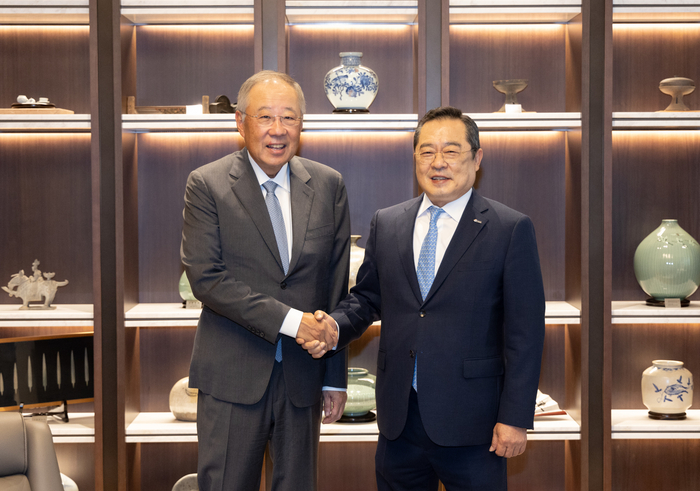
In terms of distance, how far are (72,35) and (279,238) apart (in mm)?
1900

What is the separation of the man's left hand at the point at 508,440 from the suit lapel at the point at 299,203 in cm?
79

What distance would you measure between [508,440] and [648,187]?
1859mm

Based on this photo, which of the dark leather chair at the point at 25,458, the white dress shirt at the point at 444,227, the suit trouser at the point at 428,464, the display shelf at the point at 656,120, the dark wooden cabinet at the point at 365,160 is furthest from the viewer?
the dark wooden cabinet at the point at 365,160

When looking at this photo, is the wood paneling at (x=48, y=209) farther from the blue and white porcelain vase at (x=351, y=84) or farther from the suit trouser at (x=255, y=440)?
the suit trouser at (x=255, y=440)

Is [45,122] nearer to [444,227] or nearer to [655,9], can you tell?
[444,227]

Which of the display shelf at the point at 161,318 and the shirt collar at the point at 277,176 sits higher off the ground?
the shirt collar at the point at 277,176

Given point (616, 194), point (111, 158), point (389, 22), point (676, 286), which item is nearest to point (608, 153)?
point (616, 194)

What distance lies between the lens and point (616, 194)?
3.08 metres

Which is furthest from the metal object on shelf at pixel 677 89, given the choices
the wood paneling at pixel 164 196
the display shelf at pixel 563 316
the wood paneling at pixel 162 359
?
the wood paneling at pixel 162 359

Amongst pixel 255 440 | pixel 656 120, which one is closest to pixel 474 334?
pixel 255 440

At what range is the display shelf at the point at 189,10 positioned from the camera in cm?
282

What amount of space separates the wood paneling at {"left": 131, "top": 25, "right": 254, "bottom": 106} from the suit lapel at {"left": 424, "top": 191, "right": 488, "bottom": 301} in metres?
1.67

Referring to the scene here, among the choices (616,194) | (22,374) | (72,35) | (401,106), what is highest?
(72,35)

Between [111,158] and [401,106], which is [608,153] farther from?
[111,158]
